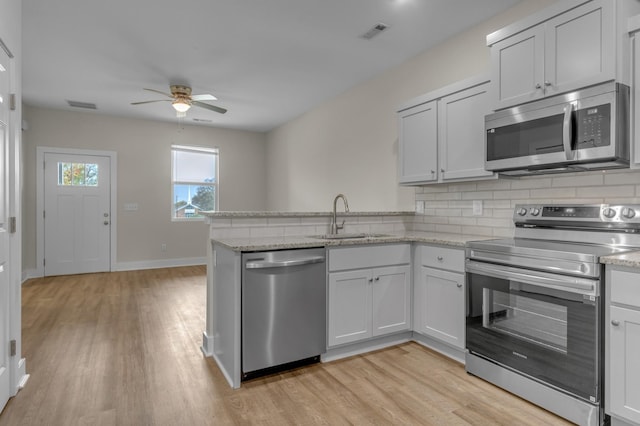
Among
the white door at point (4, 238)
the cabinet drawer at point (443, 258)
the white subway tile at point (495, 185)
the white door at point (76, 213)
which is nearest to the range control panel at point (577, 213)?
the white subway tile at point (495, 185)

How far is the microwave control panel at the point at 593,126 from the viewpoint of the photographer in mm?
1915

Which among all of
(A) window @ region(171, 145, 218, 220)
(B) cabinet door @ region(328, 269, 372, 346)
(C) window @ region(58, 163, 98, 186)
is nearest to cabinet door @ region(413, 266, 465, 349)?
(B) cabinet door @ region(328, 269, 372, 346)

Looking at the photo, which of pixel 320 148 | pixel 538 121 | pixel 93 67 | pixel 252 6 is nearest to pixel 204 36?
pixel 252 6

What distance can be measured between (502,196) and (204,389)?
8.47 feet

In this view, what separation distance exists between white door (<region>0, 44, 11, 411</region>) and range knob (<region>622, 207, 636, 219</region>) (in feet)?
11.5

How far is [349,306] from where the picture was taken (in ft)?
8.75

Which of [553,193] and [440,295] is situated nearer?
[553,193]

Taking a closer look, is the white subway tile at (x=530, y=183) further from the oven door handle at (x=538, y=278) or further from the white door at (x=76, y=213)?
the white door at (x=76, y=213)

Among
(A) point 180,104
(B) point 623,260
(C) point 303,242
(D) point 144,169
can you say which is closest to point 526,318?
(B) point 623,260

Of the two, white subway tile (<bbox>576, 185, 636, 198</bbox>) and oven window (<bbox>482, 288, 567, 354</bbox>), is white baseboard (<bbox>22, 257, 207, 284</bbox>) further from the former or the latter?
white subway tile (<bbox>576, 185, 636, 198</bbox>)

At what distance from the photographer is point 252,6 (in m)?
2.92

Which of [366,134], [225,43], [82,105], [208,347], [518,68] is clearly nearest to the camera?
[518,68]

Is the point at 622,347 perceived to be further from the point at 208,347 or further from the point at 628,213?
the point at 208,347

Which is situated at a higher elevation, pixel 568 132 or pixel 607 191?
pixel 568 132
